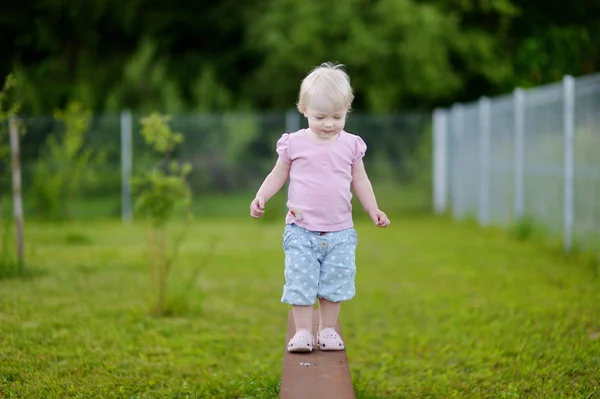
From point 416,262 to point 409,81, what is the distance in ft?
40.5

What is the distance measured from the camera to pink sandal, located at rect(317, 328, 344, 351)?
4449 mm

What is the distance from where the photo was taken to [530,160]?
12469 mm

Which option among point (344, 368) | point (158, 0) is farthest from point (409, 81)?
point (344, 368)

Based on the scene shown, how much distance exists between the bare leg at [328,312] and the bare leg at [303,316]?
92 millimetres

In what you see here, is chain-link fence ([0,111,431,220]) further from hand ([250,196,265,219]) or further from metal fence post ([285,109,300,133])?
hand ([250,196,265,219])

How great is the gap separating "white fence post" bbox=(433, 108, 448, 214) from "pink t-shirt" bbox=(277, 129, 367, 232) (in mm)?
14998

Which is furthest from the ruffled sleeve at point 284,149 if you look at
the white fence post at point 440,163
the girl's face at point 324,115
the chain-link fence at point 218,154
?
the white fence post at point 440,163

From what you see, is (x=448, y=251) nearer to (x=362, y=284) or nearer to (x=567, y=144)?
(x=567, y=144)

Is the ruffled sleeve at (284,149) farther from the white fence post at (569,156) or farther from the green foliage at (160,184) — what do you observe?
the white fence post at (569,156)

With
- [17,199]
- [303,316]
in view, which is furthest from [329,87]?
[17,199]

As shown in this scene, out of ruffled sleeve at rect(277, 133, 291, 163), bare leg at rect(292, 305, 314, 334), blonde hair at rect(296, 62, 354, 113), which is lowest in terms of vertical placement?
bare leg at rect(292, 305, 314, 334)

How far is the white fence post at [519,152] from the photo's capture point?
42.2 feet

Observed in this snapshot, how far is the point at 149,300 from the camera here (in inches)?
297

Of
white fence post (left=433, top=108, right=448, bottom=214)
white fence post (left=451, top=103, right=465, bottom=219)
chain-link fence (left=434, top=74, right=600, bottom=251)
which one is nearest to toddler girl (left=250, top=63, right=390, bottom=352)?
chain-link fence (left=434, top=74, right=600, bottom=251)
